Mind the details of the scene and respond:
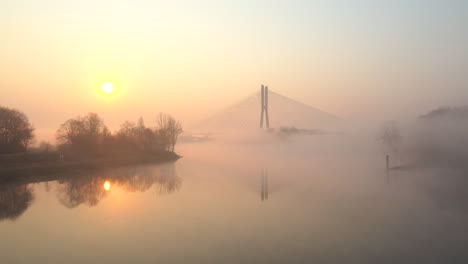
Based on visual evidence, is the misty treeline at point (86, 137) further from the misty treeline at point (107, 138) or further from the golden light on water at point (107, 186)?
the golden light on water at point (107, 186)

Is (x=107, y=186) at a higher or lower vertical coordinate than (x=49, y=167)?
lower

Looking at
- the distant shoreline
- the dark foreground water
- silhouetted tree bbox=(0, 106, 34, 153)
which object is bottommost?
the dark foreground water

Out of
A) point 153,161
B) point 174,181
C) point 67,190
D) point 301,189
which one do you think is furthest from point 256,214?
point 153,161

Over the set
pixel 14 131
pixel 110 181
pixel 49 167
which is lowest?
pixel 110 181

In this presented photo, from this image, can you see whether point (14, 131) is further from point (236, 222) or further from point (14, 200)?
point (236, 222)

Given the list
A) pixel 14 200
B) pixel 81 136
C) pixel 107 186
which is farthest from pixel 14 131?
pixel 14 200

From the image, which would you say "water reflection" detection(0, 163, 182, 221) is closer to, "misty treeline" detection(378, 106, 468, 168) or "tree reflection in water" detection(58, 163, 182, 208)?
"tree reflection in water" detection(58, 163, 182, 208)

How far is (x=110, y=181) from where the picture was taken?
14586 mm

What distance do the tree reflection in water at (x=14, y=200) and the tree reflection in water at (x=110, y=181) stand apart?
98cm

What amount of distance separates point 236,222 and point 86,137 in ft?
50.4

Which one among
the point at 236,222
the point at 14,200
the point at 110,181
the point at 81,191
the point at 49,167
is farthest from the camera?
the point at 49,167

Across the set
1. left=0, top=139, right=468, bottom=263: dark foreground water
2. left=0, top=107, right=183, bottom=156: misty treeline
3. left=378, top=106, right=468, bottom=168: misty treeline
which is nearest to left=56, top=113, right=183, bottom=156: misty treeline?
left=0, top=107, right=183, bottom=156: misty treeline

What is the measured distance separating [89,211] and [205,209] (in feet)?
10.4

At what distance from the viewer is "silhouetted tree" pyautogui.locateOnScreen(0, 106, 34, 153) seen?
17.5 meters
